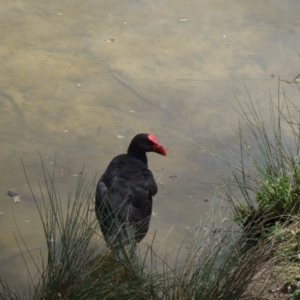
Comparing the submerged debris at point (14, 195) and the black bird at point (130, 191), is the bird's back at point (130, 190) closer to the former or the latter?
the black bird at point (130, 191)

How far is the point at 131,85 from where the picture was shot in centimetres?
598

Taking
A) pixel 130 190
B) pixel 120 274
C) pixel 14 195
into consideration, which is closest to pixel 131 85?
pixel 14 195

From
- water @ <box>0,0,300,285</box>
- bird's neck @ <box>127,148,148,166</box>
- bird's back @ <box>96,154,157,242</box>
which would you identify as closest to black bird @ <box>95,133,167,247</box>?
bird's back @ <box>96,154,157,242</box>

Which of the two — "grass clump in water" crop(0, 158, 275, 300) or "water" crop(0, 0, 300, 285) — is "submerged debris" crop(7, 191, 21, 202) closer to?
"water" crop(0, 0, 300, 285)

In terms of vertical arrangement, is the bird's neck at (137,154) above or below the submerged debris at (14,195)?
above

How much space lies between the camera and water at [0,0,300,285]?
16.3ft

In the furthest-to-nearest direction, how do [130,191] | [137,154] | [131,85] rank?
1. [131,85]
2. [137,154]
3. [130,191]

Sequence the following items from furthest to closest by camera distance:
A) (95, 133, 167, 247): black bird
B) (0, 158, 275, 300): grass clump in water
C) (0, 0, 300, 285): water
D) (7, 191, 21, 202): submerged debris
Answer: (0, 0, 300, 285): water, (7, 191, 21, 202): submerged debris, (95, 133, 167, 247): black bird, (0, 158, 275, 300): grass clump in water

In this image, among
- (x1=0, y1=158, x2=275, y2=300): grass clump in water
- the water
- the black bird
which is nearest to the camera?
(x1=0, y1=158, x2=275, y2=300): grass clump in water

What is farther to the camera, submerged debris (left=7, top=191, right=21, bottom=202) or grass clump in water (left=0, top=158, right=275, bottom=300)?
submerged debris (left=7, top=191, right=21, bottom=202)

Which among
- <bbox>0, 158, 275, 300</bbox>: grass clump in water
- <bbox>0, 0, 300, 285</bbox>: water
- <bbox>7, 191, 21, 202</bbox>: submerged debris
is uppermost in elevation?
<bbox>0, 158, 275, 300</bbox>: grass clump in water

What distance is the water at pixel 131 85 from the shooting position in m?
4.96

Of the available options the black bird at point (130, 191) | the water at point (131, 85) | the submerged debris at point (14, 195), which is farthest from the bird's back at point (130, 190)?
the submerged debris at point (14, 195)

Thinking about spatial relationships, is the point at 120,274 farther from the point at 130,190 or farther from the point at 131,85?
the point at 131,85
